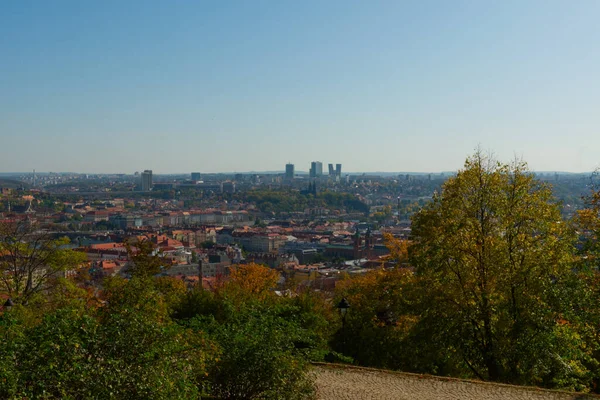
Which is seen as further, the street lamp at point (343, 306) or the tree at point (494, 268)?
the street lamp at point (343, 306)

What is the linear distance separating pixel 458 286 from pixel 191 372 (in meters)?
5.49

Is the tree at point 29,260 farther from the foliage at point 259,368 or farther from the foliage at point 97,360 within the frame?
the foliage at point 97,360

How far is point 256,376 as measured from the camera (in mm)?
7672

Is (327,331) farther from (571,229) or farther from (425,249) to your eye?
(571,229)

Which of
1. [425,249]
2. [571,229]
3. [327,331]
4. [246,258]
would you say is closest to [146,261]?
[327,331]

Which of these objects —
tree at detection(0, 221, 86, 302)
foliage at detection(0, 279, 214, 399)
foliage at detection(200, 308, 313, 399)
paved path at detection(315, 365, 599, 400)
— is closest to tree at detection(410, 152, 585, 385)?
paved path at detection(315, 365, 599, 400)

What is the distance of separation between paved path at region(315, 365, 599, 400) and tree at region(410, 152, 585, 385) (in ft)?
2.21

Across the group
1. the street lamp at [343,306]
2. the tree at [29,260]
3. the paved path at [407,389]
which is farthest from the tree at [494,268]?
the tree at [29,260]

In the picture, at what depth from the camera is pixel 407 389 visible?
9258mm

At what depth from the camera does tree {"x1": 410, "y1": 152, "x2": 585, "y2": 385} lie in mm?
9984

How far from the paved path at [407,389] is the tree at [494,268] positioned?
67 centimetres

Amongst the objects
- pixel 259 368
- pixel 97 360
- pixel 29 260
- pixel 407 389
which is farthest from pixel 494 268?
pixel 29 260

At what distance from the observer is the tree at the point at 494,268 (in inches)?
393

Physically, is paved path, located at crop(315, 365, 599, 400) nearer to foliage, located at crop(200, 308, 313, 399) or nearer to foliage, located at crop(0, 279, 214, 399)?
foliage, located at crop(200, 308, 313, 399)
